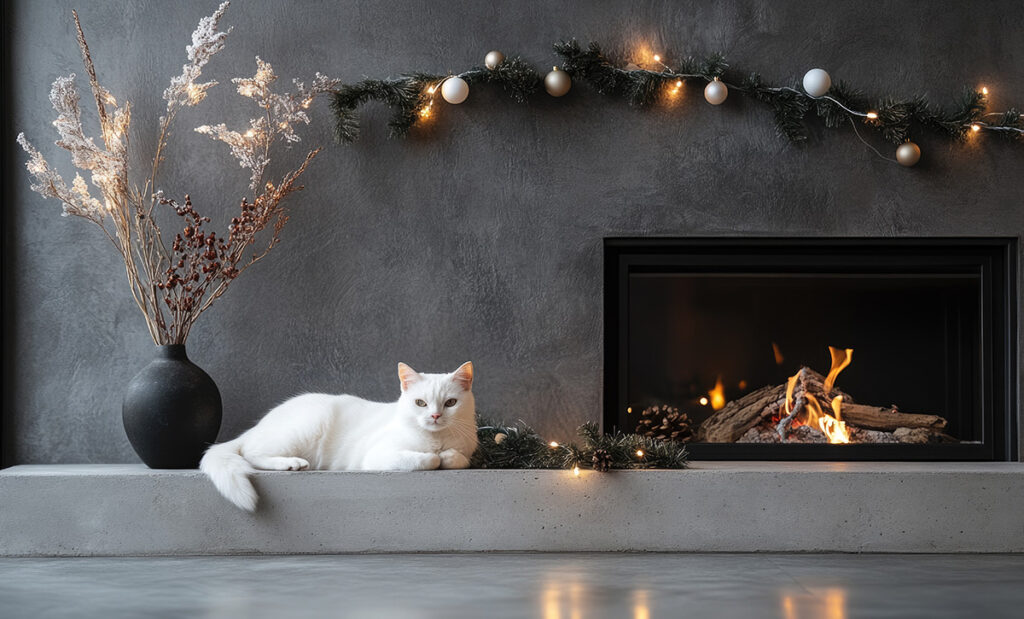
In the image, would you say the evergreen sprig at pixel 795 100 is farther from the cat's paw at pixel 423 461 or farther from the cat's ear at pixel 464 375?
the cat's paw at pixel 423 461

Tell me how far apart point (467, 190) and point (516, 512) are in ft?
3.62

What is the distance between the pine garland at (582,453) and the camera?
2.42 metres

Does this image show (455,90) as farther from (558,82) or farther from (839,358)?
(839,358)

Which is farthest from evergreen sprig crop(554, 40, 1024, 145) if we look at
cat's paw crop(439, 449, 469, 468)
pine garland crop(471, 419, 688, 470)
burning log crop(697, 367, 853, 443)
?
cat's paw crop(439, 449, 469, 468)

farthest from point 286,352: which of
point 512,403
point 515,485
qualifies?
point 515,485

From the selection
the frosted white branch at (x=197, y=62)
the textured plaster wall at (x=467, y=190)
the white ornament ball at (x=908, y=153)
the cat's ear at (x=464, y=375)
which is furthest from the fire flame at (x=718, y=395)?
the frosted white branch at (x=197, y=62)

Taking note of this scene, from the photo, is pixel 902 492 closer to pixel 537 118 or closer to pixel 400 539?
pixel 400 539

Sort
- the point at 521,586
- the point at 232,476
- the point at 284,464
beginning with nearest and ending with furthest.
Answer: the point at 521,586 < the point at 232,476 < the point at 284,464

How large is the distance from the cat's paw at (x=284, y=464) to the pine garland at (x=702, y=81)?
1088mm

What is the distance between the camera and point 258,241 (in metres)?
2.91

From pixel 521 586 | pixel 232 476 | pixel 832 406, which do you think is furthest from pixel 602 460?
pixel 832 406

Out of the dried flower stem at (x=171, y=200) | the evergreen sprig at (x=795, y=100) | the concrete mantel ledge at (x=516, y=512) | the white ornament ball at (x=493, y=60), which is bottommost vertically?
the concrete mantel ledge at (x=516, y=512)

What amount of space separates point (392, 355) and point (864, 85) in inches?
70.7

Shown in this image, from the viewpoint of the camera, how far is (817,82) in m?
2.79
